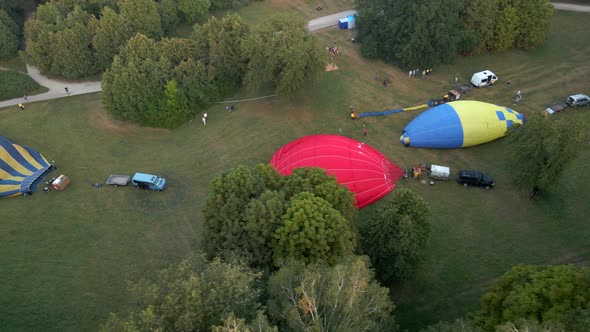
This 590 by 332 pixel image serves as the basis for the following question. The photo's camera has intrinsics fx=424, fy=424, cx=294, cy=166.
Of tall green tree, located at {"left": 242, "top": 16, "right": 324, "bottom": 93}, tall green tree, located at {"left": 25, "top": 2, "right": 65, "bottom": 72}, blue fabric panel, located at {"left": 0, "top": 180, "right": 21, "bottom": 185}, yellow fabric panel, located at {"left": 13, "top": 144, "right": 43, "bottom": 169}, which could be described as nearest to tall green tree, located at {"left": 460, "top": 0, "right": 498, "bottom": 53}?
tall green tree, located at {"left": 242, "top": 16, "right": 324, "bottom": 93}

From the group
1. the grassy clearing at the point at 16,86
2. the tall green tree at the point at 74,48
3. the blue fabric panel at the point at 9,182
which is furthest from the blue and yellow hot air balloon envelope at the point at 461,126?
the grassy clearing at the point at 16,86

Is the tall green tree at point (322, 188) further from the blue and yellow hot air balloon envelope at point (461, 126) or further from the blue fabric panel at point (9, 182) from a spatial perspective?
the blue fabric panel at point (9, 182)

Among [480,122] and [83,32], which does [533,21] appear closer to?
[480,122]

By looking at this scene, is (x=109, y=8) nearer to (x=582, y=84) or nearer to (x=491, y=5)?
(x=491, y=5)

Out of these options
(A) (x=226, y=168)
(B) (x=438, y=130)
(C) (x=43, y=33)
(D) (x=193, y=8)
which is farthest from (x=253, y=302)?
(D) (x=193, y=8)

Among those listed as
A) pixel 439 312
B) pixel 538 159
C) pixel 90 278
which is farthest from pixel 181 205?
pixel 538 159

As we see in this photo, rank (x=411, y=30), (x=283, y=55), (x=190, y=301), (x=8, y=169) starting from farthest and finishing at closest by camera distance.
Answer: (x=411, y=30)
(x=283, y=55)
(x=8, y=169)
(x=190, y=301)

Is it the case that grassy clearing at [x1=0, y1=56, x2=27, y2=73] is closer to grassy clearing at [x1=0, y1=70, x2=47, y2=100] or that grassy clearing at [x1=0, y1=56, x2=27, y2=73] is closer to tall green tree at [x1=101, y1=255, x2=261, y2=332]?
grassy clearing at [x1=0, y1=70, x2=47, y2=100]
